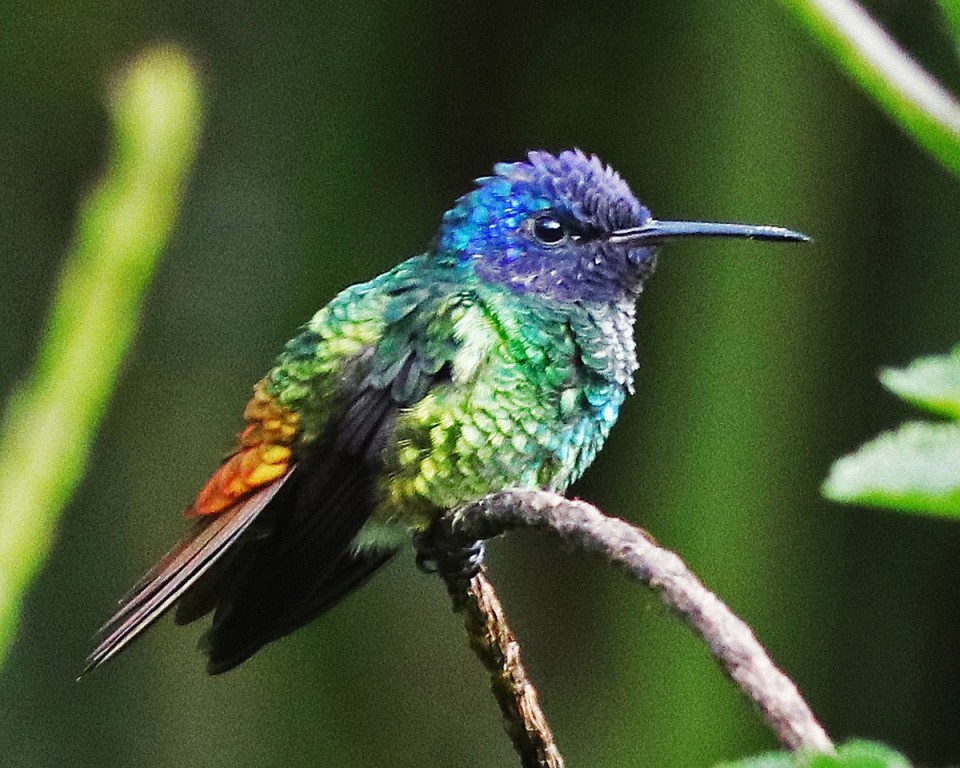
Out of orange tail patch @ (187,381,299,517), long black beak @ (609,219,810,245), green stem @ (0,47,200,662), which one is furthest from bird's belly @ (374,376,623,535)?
green stem @ (0,47,200,662)

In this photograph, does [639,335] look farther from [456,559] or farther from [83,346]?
[83,346]

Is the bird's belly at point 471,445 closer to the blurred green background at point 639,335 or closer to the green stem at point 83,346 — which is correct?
the green stem at point 83,346

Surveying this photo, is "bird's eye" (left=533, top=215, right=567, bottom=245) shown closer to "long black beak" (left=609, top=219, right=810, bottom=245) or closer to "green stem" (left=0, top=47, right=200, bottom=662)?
"long black beak" (left=609, top=219, right=810, bottom=245)

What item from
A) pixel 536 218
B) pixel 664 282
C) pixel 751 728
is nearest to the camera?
pixel 536 218

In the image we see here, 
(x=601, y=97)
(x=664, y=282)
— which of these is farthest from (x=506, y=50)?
(x=664, y=282)

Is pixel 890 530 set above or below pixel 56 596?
below

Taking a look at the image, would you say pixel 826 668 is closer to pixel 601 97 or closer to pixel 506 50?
pixel 601 97

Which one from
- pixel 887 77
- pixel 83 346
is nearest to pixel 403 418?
pixel 83 346
